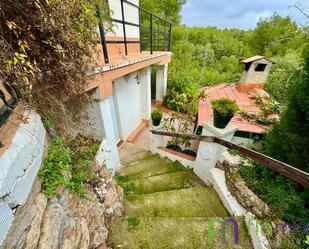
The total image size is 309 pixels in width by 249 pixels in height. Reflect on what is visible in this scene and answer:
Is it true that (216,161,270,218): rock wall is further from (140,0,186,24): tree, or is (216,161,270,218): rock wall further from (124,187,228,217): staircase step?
(140,0,186,24): tree

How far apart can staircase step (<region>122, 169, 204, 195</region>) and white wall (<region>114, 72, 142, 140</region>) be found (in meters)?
2.03

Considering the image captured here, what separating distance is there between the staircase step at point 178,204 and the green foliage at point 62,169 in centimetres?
83

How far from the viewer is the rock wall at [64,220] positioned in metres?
0.84

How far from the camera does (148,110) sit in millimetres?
5484

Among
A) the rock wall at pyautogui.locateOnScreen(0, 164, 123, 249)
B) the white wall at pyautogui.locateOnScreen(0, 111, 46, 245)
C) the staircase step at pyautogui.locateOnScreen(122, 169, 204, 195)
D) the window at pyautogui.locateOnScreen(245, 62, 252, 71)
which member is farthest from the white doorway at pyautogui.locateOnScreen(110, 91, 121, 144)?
the window at pyautogui.locateOnScreen(245, 62, 252, 71)

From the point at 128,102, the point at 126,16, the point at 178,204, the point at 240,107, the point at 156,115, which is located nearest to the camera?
the point at 178,204

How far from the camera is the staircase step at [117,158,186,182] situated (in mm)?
3147

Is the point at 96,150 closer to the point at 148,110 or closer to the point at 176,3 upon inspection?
the point at 148,110

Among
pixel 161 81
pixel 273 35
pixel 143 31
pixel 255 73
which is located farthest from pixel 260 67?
pixel 273 35

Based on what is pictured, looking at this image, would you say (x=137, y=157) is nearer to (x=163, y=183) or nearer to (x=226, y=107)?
(x=163, y=183)

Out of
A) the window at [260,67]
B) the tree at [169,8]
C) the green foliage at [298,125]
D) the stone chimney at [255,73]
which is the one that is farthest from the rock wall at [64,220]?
the tree at [169,8]

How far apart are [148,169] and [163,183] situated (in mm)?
585

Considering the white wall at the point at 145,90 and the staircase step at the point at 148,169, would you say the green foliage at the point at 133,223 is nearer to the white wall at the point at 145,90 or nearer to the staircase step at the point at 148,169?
the staircase step at the point at 148,169

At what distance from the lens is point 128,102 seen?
456 centimetres
